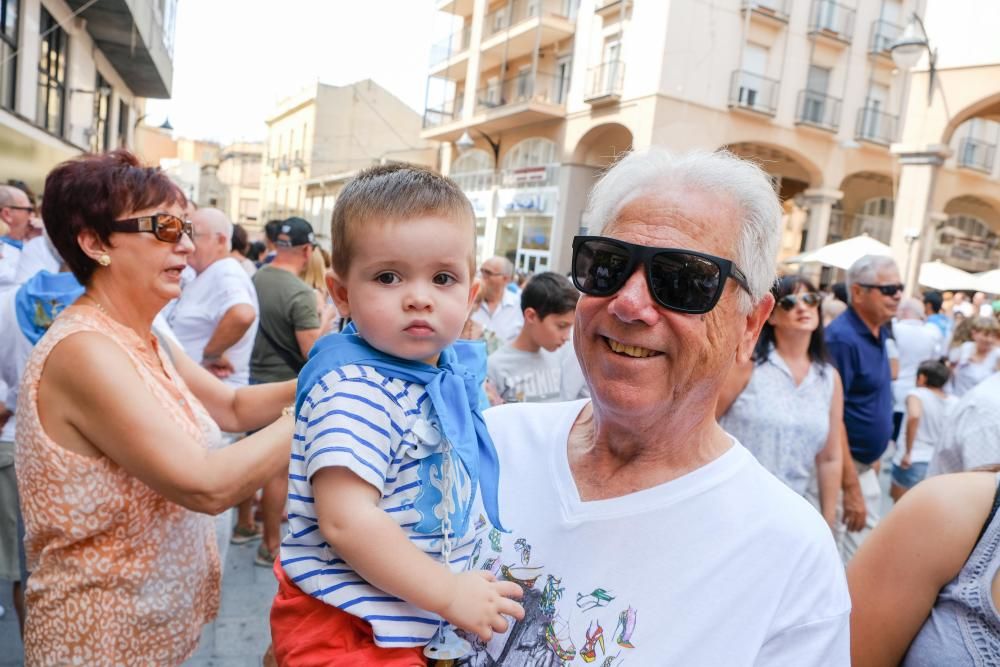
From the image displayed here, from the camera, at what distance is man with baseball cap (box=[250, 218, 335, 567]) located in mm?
5301

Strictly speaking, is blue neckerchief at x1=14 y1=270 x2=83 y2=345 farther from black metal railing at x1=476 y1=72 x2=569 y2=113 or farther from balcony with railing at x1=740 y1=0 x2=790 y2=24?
balcony with railing at x1=740 y1=0 x2=790 y2=24

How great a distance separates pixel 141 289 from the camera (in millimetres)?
2252

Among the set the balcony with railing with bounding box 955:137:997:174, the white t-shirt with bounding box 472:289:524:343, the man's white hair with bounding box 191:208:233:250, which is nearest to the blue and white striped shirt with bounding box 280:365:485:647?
the man's white hair with bounding box 191:208:233:250

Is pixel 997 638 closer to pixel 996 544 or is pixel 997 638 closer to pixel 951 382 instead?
pixel 996 544

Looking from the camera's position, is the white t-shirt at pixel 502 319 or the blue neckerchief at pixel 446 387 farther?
the white t-shirt at pixel 502 319

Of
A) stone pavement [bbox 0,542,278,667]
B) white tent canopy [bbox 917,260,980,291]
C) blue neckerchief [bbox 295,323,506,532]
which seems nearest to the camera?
blue neckerchief [bbox 295,323,506,532]

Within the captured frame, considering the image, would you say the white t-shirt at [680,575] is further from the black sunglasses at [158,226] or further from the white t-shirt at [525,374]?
the white t-shirt at [525,374]

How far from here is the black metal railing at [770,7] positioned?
20.9m

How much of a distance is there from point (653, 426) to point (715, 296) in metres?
0.34

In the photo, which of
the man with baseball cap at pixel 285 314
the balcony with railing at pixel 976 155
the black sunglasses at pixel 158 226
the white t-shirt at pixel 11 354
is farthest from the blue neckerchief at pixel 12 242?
the balcony with railing at pixel 976 155

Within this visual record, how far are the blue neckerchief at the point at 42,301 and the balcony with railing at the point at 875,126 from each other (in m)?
25.6

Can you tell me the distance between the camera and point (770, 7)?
21.6m

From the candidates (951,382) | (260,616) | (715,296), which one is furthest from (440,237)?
(951,382)

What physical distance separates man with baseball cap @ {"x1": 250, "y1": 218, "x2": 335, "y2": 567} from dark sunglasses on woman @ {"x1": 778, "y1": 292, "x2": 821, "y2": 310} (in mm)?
3266
